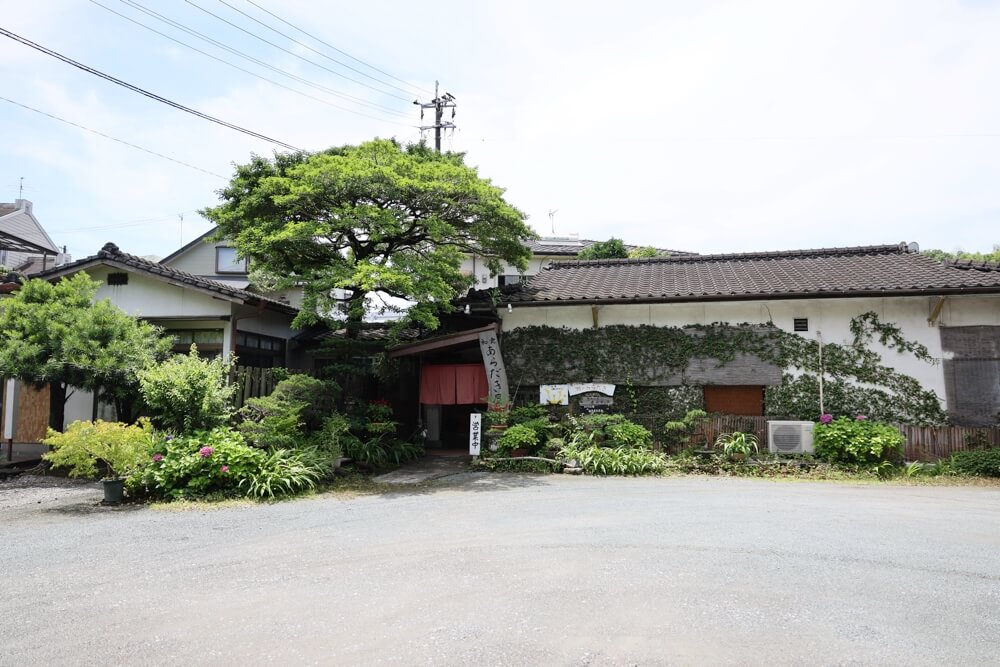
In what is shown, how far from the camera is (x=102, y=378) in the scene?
1035cm

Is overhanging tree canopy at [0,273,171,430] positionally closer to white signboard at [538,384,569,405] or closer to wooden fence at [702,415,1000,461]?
white signboard at [538,384,569,405]

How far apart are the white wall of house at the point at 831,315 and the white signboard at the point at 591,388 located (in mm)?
1380

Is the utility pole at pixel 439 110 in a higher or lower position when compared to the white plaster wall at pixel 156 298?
higher

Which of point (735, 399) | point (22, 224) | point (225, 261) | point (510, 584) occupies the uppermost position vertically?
point (22, 224)

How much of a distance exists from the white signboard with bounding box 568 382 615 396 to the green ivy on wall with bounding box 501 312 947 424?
0.15m

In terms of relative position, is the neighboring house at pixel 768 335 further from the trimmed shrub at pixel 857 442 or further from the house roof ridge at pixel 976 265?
the trimmed shrub at pixel 857 442

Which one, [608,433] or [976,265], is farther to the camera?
[976,265]

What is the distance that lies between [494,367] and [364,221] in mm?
4257

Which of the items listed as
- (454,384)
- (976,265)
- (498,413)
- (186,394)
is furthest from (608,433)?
(976,265)

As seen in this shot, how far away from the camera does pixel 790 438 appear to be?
1180 cm

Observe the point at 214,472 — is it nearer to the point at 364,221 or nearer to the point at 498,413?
the point at 364,221

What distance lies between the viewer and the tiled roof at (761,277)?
493 inches

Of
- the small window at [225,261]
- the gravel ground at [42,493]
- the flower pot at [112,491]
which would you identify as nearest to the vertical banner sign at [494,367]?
the flower pot at [112,491]

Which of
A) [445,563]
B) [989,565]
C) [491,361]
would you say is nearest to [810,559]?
[989,565]
